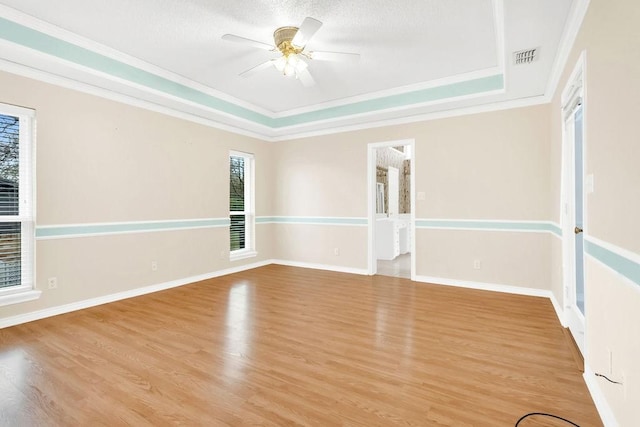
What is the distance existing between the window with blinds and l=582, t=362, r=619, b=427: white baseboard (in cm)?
477

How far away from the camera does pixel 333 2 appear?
2660mm

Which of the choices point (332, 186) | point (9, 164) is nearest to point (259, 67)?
point (9, 164)

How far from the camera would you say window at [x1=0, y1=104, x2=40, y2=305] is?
3.14 meters

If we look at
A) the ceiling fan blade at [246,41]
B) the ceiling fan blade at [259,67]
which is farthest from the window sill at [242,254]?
the ceiling fan blade at [246,41]

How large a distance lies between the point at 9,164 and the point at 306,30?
10.6 feet

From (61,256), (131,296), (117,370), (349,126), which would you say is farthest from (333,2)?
(131,296)

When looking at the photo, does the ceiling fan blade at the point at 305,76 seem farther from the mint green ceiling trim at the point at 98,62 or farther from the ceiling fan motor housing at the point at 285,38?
the mint green ceiling trim at the point at 98,62

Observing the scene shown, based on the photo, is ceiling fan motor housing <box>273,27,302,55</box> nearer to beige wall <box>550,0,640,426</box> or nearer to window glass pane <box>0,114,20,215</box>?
beige wall <box>550,0,640,426</box>

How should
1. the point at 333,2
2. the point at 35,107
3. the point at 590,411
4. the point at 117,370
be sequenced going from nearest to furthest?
the point at 590,411
the point at 117,370
the point at 333,2
the point at 35,107

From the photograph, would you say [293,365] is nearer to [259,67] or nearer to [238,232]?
[259,67]

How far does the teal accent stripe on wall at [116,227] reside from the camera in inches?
133

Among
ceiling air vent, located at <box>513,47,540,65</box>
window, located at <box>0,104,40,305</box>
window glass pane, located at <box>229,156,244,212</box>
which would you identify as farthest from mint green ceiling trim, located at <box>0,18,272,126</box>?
ceiling air vent, located at <box>513,47,540,65</box>

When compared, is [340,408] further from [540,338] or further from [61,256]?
[61,256]

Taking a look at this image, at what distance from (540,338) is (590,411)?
3.53 feet
